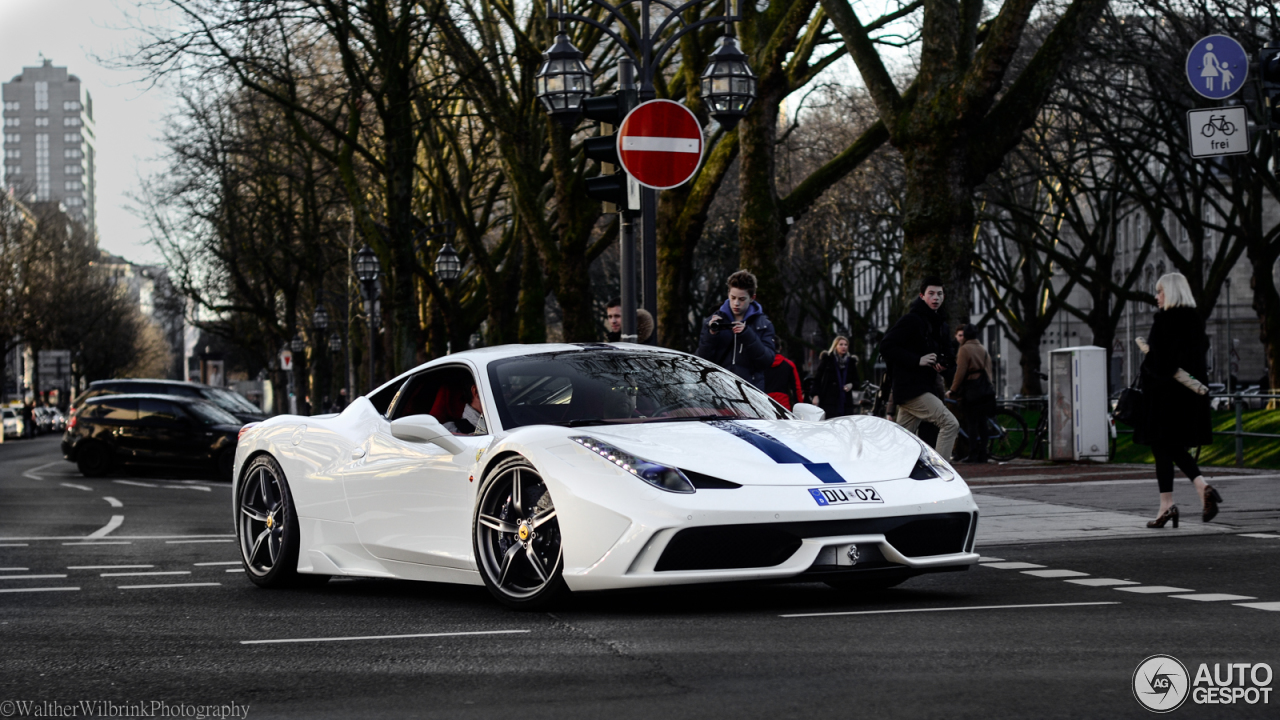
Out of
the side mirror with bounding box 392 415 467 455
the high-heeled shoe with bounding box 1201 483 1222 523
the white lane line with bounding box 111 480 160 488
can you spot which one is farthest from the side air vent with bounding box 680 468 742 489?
the white lane line with bounding box 111 480 160 488

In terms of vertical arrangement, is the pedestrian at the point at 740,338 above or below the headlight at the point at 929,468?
above

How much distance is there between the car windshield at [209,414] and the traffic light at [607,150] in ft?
47.2

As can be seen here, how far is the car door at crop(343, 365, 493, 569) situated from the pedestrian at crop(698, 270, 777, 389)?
3694 millimetres

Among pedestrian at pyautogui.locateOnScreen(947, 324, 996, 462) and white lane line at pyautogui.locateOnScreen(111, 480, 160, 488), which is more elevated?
pedestrian at pyautogui.locateOnScreen(947, 324, 996, 462)

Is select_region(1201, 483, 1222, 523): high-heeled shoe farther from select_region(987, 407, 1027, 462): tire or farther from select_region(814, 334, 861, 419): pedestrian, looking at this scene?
select_region(814, 334, 861, 419): pedestrian

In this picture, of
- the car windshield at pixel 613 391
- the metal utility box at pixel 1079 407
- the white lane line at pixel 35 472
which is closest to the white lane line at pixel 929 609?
the car windshield at pixel 613 391

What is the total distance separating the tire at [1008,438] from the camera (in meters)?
20.6

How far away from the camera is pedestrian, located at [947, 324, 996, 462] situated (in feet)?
64.6

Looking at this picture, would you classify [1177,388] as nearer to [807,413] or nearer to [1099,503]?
[1099,503]

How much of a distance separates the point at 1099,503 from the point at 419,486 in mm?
7017

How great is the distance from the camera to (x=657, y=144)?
12.3 m

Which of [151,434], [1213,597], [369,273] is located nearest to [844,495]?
[1213,597]

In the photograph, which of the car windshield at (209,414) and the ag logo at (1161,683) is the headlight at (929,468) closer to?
the ag logo at (1161,683)

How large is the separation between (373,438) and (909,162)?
10.5 meters
